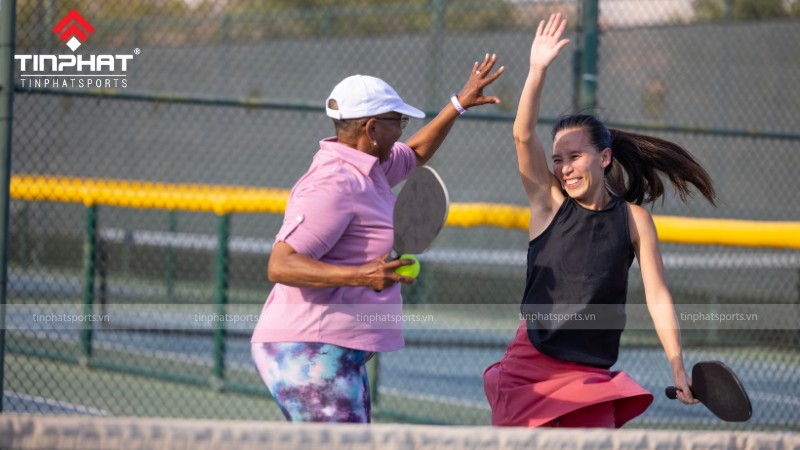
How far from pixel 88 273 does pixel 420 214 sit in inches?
194

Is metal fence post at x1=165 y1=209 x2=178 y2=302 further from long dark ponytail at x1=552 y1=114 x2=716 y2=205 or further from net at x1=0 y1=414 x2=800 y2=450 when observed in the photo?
net at x1=0 y1=414 x2=800 y2=450

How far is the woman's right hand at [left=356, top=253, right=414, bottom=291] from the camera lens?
310 centimetres

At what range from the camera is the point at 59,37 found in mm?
8172

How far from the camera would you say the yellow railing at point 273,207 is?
6.07 m

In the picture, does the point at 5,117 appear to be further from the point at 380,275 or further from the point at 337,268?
the point at 380,275

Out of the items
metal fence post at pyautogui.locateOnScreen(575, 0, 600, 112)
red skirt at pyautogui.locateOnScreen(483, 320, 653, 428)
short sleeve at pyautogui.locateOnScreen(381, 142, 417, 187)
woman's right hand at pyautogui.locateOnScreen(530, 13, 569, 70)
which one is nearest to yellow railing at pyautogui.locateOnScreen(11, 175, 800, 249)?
metal fence post at pyautogui.locateOnScreen(575, 0, 600, 112)

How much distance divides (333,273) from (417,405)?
175 inches

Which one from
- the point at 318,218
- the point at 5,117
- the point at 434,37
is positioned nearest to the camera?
the point at 318,218

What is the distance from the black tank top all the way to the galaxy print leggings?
703mm

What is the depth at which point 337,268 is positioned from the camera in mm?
3203

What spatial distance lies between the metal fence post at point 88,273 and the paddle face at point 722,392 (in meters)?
5.10

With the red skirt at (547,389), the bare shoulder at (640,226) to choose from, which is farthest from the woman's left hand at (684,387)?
the bare shoulder at (640,226)

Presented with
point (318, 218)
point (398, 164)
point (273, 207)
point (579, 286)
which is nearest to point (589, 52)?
point (273, 207)

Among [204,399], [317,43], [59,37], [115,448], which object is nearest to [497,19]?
[317,43]
